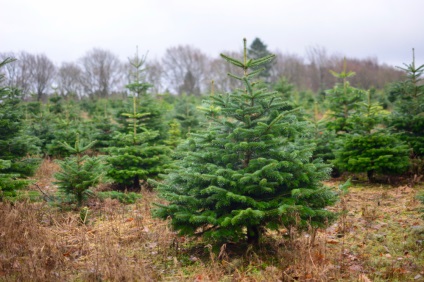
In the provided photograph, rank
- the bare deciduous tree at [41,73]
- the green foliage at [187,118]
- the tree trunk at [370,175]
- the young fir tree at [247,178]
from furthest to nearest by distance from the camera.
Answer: the bare deciduous tree at [41,73], the green foliage at [187,118], the tree trunk at [370,175], the young fir tree at [247,178]

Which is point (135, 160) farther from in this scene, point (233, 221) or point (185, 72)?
point (185, 72)

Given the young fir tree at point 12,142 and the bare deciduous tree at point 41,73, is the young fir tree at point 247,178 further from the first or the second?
the bare deciduous tree at point 41,73

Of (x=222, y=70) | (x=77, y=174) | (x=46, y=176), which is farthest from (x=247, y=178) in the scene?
(x=222, y=70)

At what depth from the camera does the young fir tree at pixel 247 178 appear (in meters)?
4.60

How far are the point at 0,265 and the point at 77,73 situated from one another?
50351 mm

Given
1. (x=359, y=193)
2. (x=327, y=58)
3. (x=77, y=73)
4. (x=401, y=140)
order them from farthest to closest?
(x=327, y=58)
(x=77, y=73)
(x=401, y=140)
(x=359, y=193)

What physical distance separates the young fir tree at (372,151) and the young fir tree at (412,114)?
386mm

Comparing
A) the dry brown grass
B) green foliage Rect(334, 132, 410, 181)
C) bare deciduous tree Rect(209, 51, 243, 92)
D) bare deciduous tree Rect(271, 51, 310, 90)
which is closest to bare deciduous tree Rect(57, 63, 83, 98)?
bare deciduous tree Rect(209, 51, 243, 92)

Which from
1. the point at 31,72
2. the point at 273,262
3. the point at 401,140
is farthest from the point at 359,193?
the point at 31,72

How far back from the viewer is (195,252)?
5.41m

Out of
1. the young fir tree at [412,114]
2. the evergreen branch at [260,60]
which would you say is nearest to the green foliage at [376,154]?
the young fir tree at [412,114]

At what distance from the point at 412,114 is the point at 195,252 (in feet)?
26.3

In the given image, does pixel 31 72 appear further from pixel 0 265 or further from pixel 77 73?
pixel 0 265

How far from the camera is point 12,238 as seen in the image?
5.36 metres
